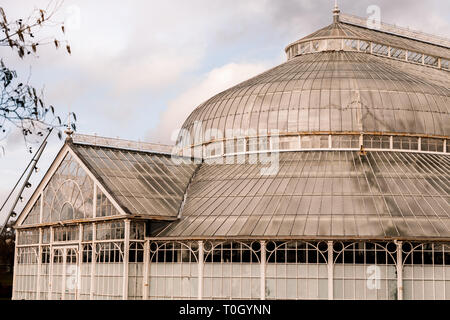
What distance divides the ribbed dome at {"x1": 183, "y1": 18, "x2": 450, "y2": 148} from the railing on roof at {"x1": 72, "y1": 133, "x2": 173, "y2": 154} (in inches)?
161

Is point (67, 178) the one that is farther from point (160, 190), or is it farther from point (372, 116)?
point (372, 116)

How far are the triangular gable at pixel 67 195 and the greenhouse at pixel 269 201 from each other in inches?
5.2

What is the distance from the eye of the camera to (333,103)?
188ft

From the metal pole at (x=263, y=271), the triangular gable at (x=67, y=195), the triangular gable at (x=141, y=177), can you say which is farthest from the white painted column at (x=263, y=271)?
the triangular gable at (x=67, y=195)

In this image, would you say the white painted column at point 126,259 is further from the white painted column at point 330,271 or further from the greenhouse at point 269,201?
the white painted column at point 330,271

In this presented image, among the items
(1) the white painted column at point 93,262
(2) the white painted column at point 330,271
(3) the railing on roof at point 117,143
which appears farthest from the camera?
(3) the railing on roof at point 117,143

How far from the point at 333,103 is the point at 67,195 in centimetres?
2198

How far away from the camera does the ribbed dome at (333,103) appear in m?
56.7

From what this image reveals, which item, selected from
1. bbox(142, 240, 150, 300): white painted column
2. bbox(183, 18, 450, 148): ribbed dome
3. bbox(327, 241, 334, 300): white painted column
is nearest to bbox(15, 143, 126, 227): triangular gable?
bbox(142, 240, 150, 300): white painted column

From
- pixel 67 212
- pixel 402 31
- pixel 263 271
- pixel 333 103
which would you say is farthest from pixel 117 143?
pixel 402 31

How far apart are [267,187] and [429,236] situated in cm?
1210

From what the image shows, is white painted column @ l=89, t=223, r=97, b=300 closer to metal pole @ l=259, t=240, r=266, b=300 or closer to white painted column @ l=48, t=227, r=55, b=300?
white painted column @ l=48, t=227, r=55, b=300

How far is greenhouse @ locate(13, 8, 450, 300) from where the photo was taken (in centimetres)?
4456

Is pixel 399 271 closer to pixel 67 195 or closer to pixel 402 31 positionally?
pixel 67 195
